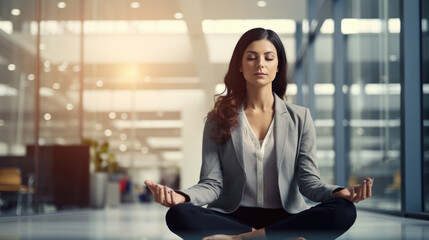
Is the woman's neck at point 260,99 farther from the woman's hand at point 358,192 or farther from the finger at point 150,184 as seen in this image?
the finger at point 150,184

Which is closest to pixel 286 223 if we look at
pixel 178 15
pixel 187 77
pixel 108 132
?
pixel 178 15

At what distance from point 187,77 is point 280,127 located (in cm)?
1436

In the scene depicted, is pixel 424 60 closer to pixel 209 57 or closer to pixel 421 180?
pixel 421 180

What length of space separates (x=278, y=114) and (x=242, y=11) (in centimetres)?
957

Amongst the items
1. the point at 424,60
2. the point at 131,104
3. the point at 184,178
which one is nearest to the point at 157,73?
the point at 131,104

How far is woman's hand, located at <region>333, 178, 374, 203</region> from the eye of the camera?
1894mm

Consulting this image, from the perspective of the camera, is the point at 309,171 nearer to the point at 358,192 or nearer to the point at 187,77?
the point at 358,192

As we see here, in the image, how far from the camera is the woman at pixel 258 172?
207 cm

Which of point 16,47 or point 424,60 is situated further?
point 16,47

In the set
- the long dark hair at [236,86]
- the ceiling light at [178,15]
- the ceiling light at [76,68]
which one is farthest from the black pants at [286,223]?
the ceiling light at [178,15]

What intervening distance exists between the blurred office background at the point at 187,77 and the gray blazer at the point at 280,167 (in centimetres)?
262

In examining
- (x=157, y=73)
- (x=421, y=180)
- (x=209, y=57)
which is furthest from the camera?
(x=157, y=73)

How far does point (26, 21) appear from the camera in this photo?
7.13 meters

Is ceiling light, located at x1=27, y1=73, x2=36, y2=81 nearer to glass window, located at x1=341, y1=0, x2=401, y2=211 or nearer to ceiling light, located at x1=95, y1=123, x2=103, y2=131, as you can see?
glass window, located at x1=341, y1=0, x2=401, y2=211
